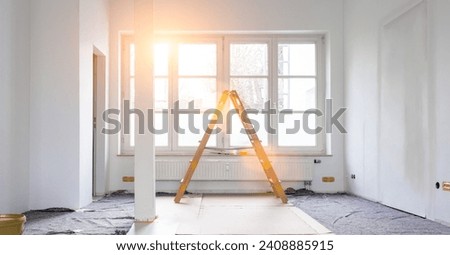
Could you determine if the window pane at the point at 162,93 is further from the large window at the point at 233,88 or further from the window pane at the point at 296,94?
the window pane at the point at 296,94

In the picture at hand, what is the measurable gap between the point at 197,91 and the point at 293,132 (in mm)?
1542

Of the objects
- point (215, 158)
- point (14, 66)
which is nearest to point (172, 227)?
point (14, 66)

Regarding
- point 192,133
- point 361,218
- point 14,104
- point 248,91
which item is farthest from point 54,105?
point 361,218

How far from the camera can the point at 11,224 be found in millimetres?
3049

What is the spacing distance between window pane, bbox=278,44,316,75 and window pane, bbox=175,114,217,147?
1.40 metres

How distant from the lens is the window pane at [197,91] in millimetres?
7070

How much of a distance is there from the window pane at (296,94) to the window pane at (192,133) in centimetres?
116

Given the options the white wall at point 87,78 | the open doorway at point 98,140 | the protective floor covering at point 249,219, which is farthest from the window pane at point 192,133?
the white wall at point 87,78

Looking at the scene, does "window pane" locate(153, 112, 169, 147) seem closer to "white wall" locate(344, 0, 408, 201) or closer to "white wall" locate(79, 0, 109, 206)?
"white wall" locate(79, 0, 109, 206)

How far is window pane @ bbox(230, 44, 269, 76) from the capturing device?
23.3 feet

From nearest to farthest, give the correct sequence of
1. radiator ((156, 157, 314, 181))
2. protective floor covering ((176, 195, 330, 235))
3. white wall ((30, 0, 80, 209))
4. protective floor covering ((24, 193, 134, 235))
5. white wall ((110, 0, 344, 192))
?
protective floor covering ((176, 195, 330, 235)) → protective floor covering ((24, 193, 134, 235)) → white wall ((30, 0, 80, 209)) → radiator ((156, 157, 314, 181)) → white wall ((110, 0, 344, 192))

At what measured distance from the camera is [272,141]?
705cm

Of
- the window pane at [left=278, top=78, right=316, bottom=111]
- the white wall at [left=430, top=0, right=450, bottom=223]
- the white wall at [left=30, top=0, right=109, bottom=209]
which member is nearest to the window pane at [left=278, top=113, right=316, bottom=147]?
the window pane at [left=278, top=78, right=316, bottom=111]
